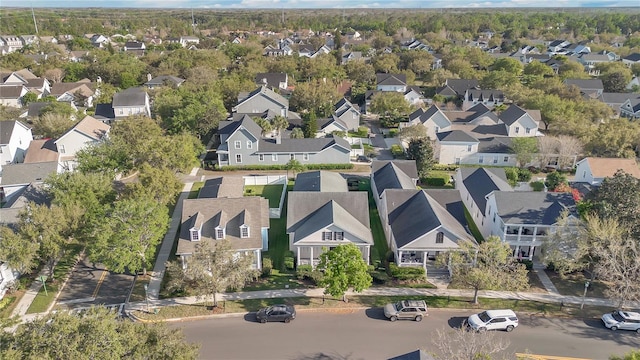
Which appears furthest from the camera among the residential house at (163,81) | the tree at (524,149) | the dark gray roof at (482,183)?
the residential house at (163,81)

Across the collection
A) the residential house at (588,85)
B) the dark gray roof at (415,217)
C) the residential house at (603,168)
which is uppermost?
the residential house at (588,85)

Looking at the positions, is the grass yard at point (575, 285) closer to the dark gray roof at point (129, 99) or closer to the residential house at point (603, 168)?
the residential house at point (603, 168)

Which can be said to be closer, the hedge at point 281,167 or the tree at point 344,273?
the tree at point 344,273

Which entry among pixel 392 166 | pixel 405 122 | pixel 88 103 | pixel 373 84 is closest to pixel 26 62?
pixel 88 103

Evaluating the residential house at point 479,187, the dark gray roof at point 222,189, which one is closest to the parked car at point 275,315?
the dark gray roof at point 222,189

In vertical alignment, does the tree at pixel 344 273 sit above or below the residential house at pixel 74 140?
below

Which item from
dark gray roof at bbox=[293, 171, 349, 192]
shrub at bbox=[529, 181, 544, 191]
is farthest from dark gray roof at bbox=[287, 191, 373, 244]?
shrub at bbox=[529, 181, 544, 191]

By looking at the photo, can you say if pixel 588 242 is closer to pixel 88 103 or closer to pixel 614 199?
pixel 614 199
